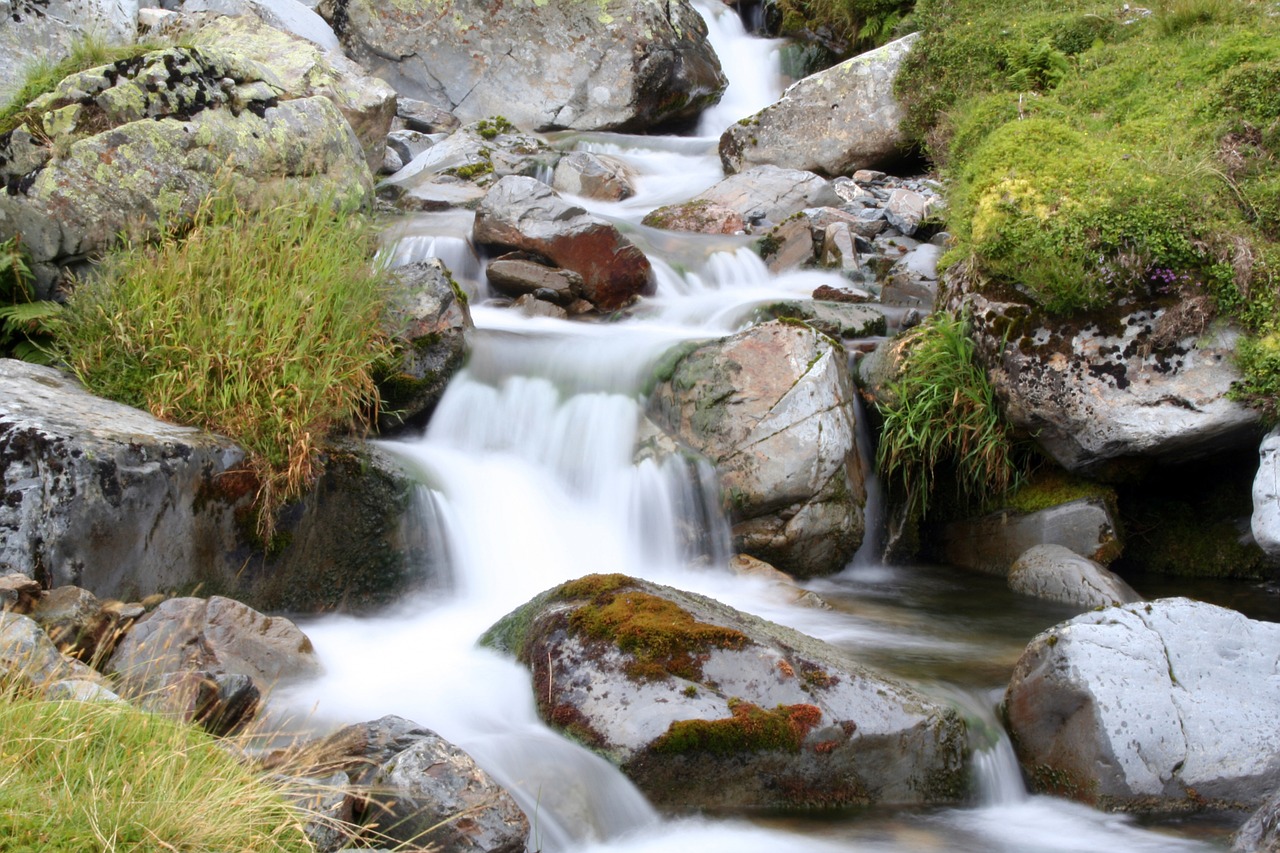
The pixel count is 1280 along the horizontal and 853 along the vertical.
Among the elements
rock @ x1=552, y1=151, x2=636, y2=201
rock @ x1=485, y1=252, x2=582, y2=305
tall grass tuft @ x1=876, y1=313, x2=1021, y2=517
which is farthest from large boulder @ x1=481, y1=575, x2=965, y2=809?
rock @ x1=552, y1=151, x2=636, y2=201

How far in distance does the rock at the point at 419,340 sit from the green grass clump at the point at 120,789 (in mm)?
3952

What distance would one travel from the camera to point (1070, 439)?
7387mm

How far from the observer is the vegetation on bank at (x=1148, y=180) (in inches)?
276

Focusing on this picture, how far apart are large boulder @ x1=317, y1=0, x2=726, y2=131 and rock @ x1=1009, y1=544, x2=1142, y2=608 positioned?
1054 cm

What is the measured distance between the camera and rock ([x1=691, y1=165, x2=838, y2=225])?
39.9ft

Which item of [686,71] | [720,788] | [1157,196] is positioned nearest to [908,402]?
[1157,196]

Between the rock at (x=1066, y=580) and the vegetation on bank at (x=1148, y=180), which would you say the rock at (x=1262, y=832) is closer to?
the rock at (x=1066, y=580)

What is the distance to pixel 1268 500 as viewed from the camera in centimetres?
642

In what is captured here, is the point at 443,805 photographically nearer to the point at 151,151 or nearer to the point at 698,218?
the point at 151,151

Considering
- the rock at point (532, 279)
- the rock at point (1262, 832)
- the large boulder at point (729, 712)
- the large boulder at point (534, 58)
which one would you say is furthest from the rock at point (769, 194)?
the rock at point (1262, 832)

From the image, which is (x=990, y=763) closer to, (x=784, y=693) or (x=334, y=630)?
(x=784, y=693)

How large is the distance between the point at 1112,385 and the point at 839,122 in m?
7.37

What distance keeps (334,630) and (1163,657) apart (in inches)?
168

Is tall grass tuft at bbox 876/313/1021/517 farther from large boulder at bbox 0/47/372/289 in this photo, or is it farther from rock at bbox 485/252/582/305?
large boulder at bbox 0/47/372/289
